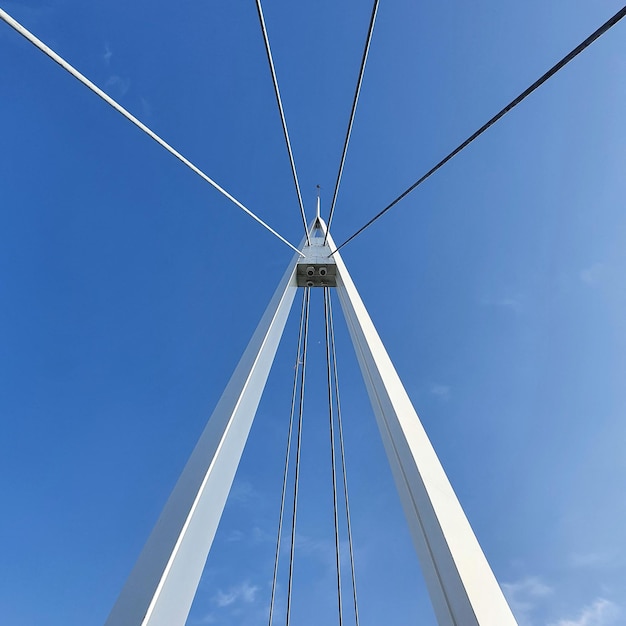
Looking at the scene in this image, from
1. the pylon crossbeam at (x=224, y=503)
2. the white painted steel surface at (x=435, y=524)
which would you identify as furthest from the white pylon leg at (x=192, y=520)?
the white painted steel surface at (x=435, y=524)

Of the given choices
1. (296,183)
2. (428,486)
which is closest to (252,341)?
(296,183)

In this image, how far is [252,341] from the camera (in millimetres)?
3865

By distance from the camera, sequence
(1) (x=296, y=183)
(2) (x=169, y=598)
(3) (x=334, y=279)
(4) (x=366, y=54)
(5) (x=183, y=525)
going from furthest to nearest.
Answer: (3) (x=334, y=279)
(1) (x=296, y=183)
(4) (x=366, y=54)
(5) (x=183, y=525)
(2) (x=169, y=598)

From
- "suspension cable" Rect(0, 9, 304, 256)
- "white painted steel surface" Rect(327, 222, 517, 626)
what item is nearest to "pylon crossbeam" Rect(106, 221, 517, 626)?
"white painted steel surface" Rect(327, 222, 517, 626)

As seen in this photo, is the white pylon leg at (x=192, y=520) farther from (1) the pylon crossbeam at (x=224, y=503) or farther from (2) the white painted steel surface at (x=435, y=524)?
(2) the white painted steel surface at (x=435, y=524)

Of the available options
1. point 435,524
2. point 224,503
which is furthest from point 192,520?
point 435,524

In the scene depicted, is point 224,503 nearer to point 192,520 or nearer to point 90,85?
point 192,520

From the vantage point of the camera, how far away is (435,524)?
6.44 feet

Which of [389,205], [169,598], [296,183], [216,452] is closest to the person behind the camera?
[169,598]

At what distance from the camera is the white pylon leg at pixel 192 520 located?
176 centimetres

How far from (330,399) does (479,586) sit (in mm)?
4295

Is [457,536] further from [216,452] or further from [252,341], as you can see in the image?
[252,341]

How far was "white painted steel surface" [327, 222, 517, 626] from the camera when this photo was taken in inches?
65.1

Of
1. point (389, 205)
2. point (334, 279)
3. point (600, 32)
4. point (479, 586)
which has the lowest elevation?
point (479, 586)
